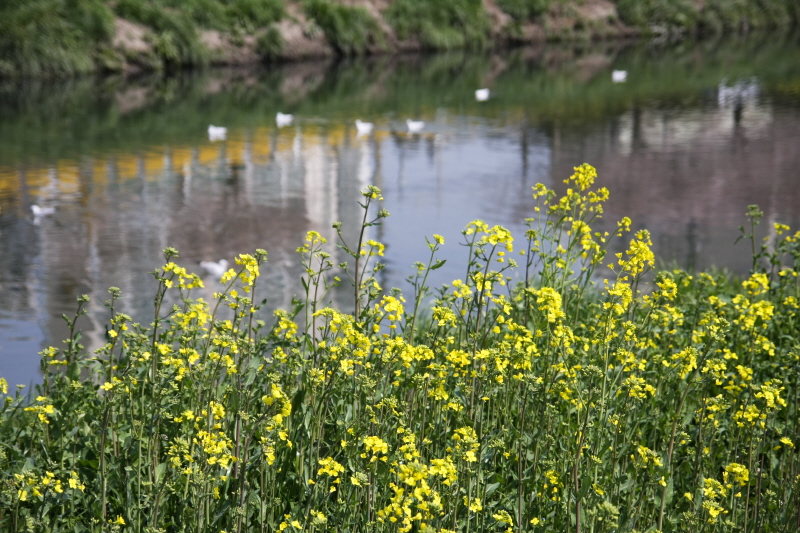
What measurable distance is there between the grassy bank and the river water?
1.08m

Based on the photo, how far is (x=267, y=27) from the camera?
2277cm

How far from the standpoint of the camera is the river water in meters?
6.90

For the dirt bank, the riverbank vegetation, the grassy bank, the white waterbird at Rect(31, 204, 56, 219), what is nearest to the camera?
the riverbank vegetation

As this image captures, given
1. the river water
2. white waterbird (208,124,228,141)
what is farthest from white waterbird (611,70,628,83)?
white waterbird (208,124,228,141)

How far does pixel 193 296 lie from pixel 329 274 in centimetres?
102

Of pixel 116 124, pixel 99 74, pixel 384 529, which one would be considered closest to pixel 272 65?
pixel 99 74

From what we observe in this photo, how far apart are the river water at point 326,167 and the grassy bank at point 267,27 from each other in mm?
1077

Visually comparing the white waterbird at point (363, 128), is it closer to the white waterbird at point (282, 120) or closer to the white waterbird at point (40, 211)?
the white waterbird at point (282, 120)

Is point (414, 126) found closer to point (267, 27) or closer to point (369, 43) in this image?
point (267, 27)

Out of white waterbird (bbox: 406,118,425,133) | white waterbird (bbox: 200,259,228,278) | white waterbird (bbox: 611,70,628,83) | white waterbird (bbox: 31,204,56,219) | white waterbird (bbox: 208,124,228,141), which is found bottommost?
white waterbird (bbox: 200,259,228,278)

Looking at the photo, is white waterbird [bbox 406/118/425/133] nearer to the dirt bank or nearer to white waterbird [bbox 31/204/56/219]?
white waterbird [bbox 31/204/56/219]

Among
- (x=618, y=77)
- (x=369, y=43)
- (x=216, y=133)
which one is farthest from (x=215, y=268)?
(x=369, y=43)

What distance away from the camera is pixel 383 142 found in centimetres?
1235

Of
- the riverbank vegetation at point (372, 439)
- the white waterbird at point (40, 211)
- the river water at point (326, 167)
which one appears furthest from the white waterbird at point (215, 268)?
the riverbank vegetation at point (372, 439)
